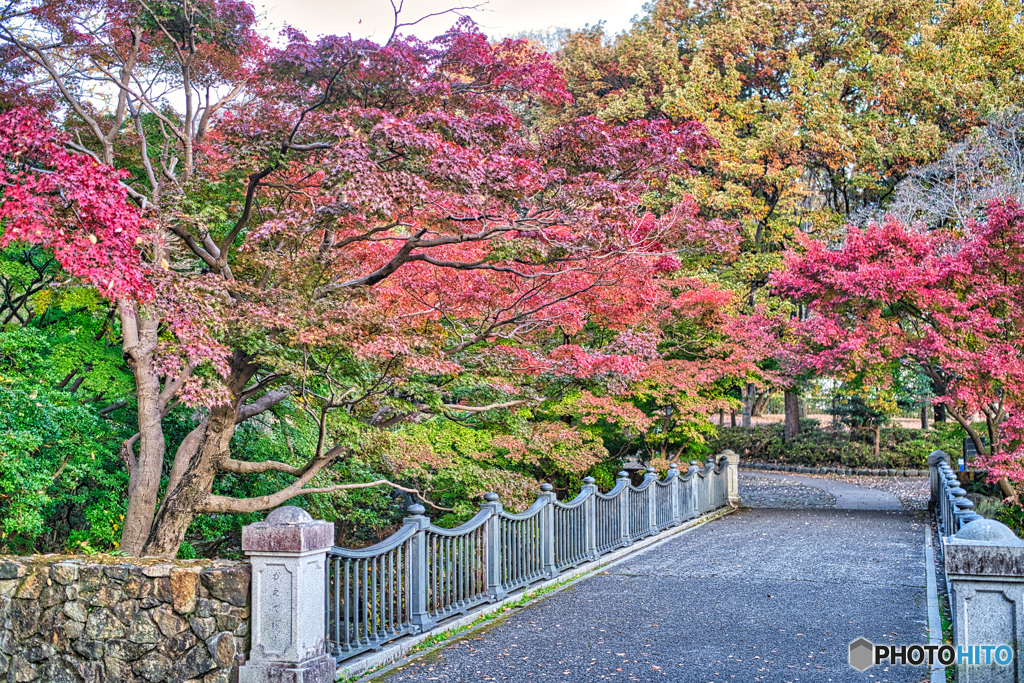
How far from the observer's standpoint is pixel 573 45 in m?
27.6

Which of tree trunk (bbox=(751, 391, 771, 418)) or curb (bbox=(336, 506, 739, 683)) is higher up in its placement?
tree trunk (bbox=(751, 391, 771, 418))

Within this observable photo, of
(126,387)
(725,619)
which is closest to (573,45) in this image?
(126,387)

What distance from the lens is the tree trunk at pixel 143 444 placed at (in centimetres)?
873

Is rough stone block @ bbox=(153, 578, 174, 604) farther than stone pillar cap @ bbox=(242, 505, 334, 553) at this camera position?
Yes

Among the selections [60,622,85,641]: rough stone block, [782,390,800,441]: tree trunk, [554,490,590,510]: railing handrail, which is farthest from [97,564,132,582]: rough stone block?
[782,390,800,441]: tree trunk

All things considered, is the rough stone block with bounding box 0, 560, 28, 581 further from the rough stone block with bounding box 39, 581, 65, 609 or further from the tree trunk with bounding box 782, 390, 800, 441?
the tree trunk with bounding box 782, 390, 800, 441

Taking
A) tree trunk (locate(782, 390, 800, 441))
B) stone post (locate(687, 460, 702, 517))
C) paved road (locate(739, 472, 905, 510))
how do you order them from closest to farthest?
stone post (locate(687, 460, 702, 517)), paved road (locate(739, 472, 905, 510)), tree trunk (locate(782, 390, 800, 441))

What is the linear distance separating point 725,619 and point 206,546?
Result: 7.27 meters

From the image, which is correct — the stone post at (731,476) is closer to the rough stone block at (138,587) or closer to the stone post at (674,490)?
the stone post at (674,490)

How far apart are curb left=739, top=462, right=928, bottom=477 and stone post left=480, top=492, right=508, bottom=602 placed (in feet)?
66.9

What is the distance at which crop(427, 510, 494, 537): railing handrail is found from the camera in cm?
749

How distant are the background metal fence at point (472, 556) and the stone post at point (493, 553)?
0.01m

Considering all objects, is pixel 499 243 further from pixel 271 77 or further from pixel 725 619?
pixel 725 619

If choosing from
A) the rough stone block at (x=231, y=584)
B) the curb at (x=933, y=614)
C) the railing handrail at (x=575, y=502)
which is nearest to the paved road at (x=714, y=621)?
the curb at (x=933, y=614)
